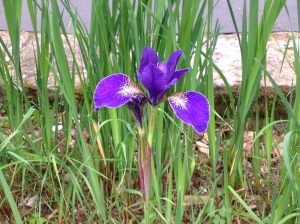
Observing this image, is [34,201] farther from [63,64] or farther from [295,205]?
[295,205]

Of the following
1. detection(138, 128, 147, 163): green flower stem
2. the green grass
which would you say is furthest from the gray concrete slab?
detection(138, 128, 147, 163): green flower stem

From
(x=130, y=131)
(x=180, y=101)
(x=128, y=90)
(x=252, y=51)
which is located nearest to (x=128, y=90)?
(x=128, y=90)

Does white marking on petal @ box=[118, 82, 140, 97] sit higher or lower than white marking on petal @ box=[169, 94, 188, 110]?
higher

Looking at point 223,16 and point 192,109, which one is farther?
point 223,16

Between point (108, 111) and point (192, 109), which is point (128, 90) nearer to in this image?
point (192, 109)

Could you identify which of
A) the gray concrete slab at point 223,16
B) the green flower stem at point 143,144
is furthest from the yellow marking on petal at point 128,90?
the gray concrete slab at point 223,16

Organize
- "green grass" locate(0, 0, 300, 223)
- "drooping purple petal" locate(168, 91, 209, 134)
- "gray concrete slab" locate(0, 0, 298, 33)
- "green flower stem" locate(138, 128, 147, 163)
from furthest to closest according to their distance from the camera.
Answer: "gray concrete slab" locate(0, 0, 298, 33) → "green grass" locate(0, 0, 300, 223) → "green flower stem" locate(138, 128, 147, 163) → "drooping purple petal" locate(168, 91, 209, 134)

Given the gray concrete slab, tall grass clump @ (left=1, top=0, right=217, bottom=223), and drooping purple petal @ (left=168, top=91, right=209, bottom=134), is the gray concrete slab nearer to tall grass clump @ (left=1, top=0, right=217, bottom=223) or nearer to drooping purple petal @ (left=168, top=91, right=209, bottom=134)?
tall grass clump @ (left=1, top=0, right=217, bottom=223)
